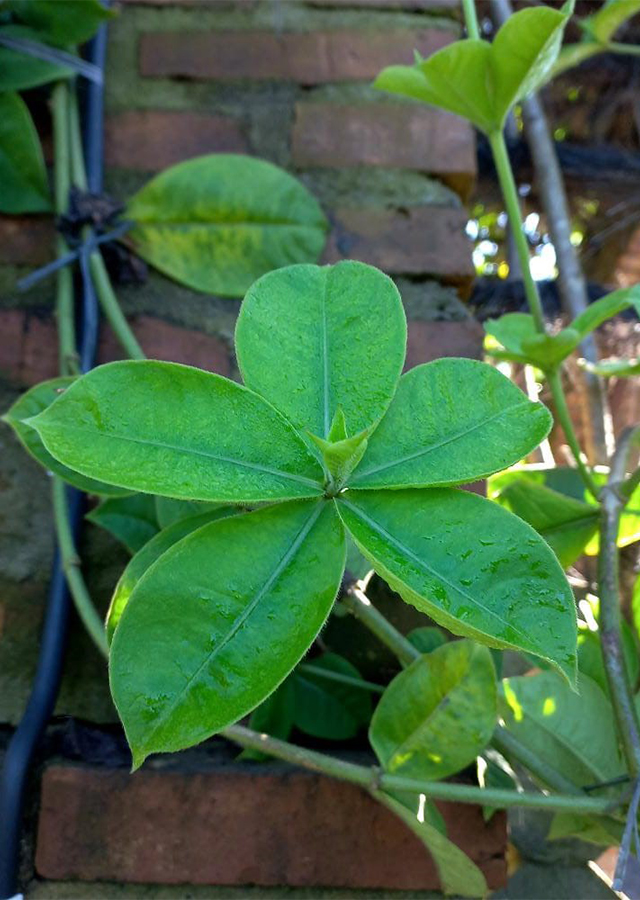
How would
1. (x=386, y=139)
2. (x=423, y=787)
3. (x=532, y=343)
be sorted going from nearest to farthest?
(x=423, y=787)
(x=532, y=343)
(x=386, y=139)

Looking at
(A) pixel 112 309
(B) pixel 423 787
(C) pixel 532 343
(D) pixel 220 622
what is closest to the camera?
(D) pixel 220 622

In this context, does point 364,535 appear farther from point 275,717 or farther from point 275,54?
point 275,54

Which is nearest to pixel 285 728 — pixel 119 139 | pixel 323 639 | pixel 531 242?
pixel 323 639

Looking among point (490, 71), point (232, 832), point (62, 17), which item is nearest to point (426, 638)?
point (232, 832)

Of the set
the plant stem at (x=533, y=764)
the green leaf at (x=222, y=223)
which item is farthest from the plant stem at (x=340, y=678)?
the green leaf at (x=222, y=223)

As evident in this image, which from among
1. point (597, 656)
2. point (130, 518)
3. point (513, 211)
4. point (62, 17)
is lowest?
point (597, 656)

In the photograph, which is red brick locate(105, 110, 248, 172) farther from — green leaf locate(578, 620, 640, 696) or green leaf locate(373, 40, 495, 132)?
green leaf locate(578, 620, 640, 696)

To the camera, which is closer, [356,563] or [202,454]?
[202,454]

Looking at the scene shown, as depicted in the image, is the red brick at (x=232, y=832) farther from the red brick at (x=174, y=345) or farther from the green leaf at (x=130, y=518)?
the red brick at (x=174, y=345)

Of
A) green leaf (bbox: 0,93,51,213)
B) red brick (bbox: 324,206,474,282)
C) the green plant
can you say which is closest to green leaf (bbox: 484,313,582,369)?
the green plant
